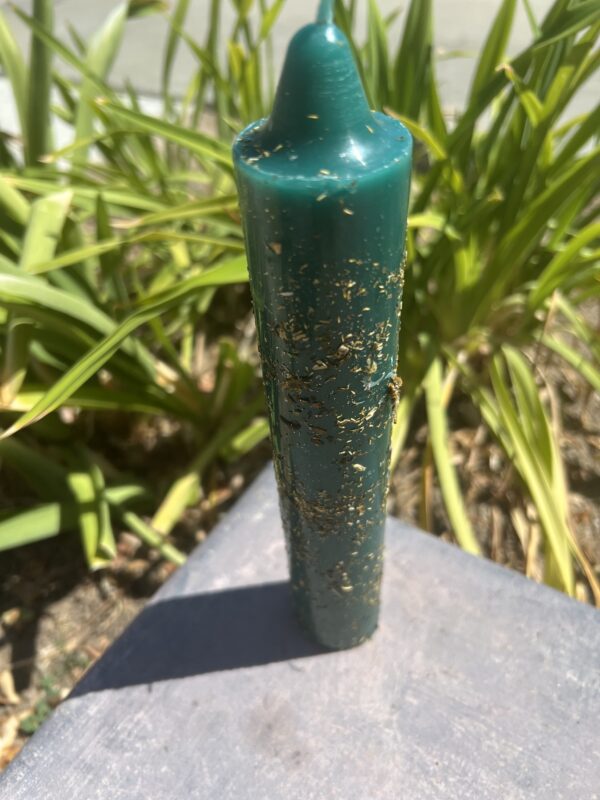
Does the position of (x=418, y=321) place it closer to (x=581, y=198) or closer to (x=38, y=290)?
(x=581, y=198)

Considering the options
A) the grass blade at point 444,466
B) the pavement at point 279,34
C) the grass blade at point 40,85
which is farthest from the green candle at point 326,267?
the pavement at point 279,34

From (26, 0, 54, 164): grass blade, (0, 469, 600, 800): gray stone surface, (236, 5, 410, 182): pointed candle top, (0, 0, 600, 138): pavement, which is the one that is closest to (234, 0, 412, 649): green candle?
(236, 5, 410, 182): pointed candle top

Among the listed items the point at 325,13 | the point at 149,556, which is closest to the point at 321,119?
the point at 325,13

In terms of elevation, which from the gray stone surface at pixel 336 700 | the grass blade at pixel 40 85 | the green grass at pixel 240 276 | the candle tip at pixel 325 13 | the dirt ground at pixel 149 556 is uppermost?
the candle tip at pixel 325 13

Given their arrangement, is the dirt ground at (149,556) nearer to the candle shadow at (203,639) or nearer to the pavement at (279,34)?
the candle shadow at (203,639)

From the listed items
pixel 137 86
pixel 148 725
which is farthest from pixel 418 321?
pixel 137 86

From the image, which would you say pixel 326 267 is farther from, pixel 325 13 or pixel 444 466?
pixel 444 466
